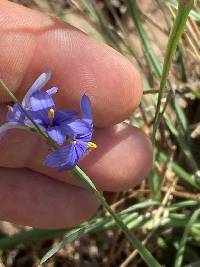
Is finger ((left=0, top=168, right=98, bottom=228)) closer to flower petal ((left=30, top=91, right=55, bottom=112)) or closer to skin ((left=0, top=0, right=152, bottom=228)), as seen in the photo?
skin ((left=0, top=0, right=152, bottom=228))

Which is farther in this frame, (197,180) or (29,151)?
(197,180)

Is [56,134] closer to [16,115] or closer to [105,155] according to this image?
[16,115]

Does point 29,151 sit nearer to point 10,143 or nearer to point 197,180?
point 10,143

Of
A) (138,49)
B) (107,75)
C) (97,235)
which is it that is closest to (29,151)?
(107,75)

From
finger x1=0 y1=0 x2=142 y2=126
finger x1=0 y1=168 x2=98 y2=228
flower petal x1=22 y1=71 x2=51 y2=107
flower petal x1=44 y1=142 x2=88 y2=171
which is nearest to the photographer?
flower petal x1=44 y1=142 x2=88 y2=171

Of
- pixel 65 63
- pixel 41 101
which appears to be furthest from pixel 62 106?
pixel 41 101

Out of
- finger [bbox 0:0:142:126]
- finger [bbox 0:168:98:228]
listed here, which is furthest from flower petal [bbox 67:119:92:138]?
finger [bbox 0:168:98:228]

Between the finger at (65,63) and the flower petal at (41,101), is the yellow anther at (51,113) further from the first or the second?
the finger at (65,63)
